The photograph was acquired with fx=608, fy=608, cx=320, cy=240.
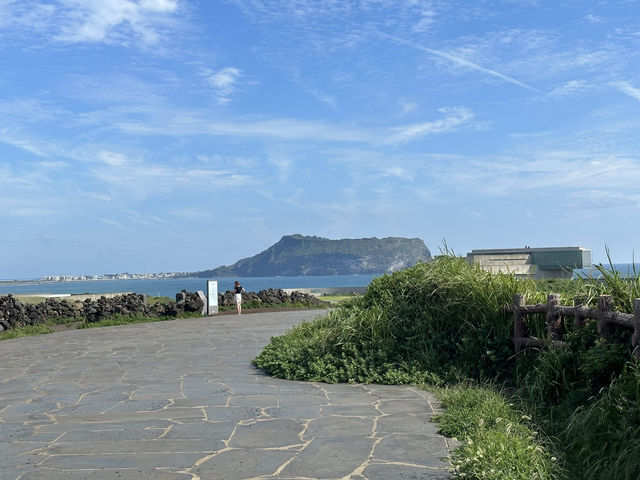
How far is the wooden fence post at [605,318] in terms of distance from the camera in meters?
7.09

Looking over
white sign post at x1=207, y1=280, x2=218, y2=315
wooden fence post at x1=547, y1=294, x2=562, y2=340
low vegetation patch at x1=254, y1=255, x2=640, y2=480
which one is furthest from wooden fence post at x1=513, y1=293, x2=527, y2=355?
white sign post at x1=207, y1=280, x2=218, y2=315

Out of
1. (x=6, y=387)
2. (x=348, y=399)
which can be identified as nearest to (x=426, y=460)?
(x=348, y=399)

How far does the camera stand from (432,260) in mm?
11062

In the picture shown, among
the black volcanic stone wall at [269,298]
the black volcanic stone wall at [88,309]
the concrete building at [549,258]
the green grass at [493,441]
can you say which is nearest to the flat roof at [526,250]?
the concrete building at [549,258]

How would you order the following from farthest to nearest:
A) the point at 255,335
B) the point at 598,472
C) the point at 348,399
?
the point at 255,335 → the point at 348,399 → the point at 598,472

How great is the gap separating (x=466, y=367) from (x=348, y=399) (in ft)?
7.12

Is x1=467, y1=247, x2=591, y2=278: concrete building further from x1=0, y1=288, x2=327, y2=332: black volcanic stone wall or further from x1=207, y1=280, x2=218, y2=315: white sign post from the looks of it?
x1=0, y1=288, x2=327, y2=332: black volcanic stone wall

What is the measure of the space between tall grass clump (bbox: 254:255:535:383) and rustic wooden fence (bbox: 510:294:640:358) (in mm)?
321

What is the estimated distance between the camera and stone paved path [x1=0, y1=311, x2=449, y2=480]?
5.37 metres

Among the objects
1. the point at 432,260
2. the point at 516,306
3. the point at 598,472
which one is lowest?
the point at 598,472

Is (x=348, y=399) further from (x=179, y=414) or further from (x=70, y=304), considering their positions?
(x=70, y=304)

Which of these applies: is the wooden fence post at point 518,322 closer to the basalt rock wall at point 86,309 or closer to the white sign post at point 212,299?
the white sign post at point 212,299

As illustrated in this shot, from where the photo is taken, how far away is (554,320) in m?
8.29

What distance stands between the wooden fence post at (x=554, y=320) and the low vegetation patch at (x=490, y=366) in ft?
1.12
